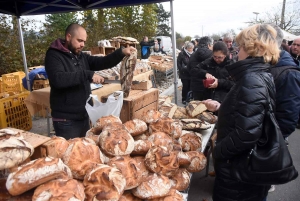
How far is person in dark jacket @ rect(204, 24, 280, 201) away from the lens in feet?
5.00

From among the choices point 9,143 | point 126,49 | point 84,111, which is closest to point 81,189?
point 9,143

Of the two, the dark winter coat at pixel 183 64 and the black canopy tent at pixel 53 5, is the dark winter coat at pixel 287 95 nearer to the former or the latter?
the black canopy tent at pixel 53 5

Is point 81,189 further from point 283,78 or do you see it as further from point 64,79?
point 283,78

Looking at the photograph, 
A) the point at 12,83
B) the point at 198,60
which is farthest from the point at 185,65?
the point at 12,83

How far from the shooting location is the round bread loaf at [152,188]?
4.46ft

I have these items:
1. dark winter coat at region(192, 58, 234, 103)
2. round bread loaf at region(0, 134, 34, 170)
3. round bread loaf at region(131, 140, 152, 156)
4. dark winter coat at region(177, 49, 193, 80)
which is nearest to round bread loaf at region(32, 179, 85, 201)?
round bread loaf at region(0, 134, 34, 170)

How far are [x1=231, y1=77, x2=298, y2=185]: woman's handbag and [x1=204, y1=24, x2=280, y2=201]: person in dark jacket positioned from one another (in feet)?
0.19

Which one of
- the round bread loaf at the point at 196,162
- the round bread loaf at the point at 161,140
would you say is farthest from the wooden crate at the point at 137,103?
the round bread loaf at the point at 196,162

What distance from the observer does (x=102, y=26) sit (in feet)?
44.1

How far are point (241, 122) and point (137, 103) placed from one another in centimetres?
129

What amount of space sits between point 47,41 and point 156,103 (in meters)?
8.99

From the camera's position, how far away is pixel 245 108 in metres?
1.52

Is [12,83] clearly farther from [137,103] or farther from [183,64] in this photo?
[183,64]

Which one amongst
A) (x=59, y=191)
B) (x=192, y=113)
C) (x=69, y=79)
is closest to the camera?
(x=59, y=191)
